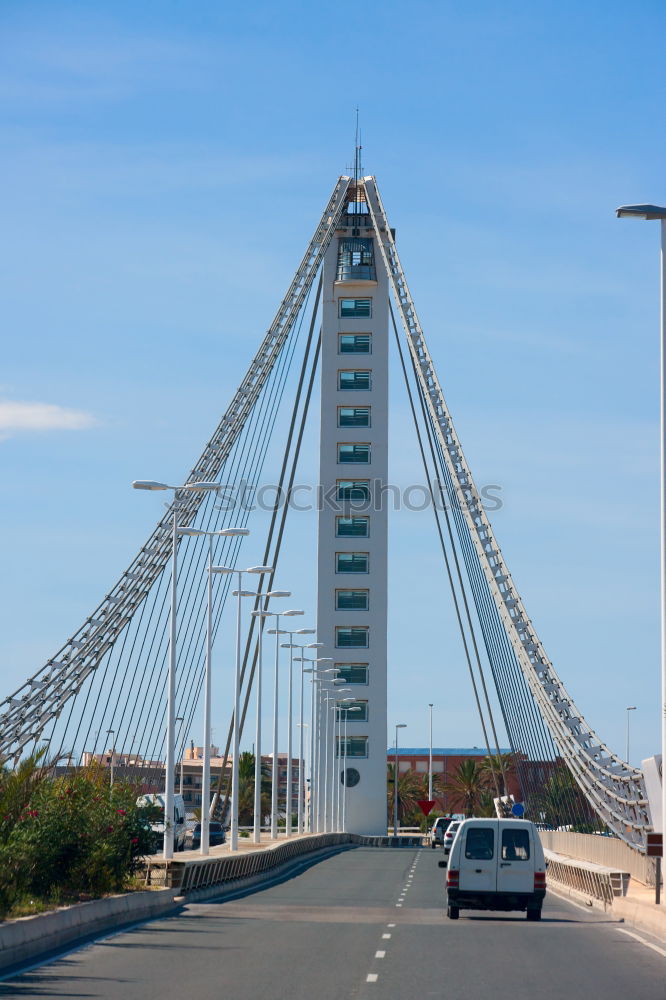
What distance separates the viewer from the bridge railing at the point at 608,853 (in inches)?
1425

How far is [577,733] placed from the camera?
5484 centimetres

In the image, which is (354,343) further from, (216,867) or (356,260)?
(216,867)

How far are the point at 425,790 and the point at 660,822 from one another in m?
118

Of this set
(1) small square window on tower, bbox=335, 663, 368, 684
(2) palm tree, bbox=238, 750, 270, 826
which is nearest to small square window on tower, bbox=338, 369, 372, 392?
(1) small square window on tower, bbox=335, 663, 368, 684

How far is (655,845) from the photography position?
27.6 metres

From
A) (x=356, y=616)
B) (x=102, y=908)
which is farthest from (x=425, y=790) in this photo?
(x=102, y=908)

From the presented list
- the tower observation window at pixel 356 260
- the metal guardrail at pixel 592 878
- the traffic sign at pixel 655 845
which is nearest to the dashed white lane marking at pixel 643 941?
the traffic sign at pixel 655 845

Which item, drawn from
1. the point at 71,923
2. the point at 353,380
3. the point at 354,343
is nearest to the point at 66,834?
the point at 71,923

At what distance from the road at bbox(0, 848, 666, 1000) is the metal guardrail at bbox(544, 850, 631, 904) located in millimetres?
1707

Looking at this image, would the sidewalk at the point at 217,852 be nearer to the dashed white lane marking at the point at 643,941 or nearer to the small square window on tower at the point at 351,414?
the dashed white lane marking at the point at 643,941

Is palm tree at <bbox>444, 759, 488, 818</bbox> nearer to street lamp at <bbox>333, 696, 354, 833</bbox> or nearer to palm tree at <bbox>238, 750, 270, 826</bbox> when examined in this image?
palm tree at <bbox>238, 750, 270, 826</bbox>

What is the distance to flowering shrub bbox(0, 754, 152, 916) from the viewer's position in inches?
907

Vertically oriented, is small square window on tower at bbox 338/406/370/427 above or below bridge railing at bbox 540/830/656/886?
above

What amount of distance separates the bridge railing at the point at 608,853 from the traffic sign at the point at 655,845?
6.27 metres
